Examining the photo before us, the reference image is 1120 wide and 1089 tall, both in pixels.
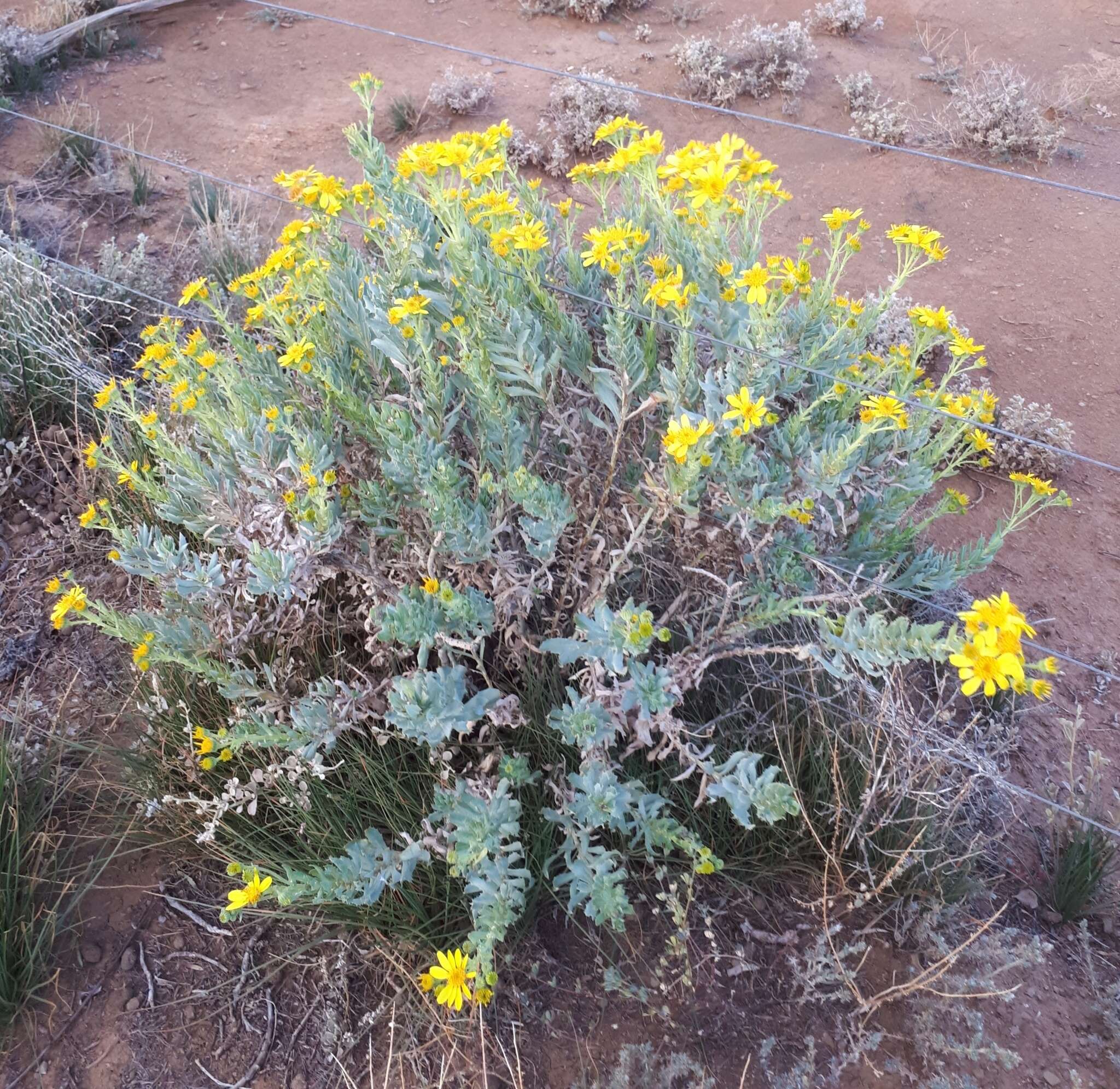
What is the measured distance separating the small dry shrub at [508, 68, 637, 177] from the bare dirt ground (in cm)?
23

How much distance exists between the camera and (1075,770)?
259cm

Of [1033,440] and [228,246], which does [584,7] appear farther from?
[1033,440]

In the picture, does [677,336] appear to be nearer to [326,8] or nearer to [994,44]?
[994,44]

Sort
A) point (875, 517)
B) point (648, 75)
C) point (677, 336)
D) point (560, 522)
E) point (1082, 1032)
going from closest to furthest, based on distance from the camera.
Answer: point (560, 522) < point (1082, 1032) < point (677, 336) < point (875, 517) < point (648, 75)

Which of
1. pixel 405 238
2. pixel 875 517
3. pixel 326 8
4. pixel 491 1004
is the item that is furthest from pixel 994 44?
pixel 491 1004

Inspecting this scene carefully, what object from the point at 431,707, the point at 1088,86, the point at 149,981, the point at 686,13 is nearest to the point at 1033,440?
the point at 431,707

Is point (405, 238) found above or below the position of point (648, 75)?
above

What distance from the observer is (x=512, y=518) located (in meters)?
2.12

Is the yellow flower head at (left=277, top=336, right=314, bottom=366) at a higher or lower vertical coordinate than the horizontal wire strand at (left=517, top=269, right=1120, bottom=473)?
higher

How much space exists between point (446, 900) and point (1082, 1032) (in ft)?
4.79

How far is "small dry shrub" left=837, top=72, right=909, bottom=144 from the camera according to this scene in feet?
18.6

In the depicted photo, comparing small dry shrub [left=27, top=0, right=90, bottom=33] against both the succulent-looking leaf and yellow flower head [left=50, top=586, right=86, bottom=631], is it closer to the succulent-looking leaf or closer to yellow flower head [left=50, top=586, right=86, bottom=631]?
yellow flower head [left=50, top=586, right=86, bottom=631]

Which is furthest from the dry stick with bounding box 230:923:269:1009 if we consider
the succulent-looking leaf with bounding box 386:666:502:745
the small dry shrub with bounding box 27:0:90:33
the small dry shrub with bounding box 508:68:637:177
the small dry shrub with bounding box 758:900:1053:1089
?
the small dry shrub with bounding box 27:0:90:33

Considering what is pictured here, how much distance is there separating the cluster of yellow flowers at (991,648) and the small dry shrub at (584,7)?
7843mm
